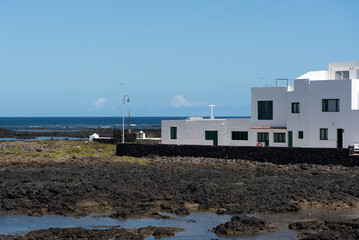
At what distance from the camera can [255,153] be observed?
45.4m

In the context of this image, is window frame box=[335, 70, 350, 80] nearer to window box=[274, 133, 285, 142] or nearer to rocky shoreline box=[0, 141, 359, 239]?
window box=[274, 133, 285, 142]

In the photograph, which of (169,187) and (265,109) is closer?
(169,187)

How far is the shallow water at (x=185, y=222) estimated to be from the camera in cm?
2342

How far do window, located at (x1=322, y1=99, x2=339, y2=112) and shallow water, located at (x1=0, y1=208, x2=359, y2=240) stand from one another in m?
17.9

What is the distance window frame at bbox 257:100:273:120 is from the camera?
48844mm

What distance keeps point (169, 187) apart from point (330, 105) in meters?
17.8

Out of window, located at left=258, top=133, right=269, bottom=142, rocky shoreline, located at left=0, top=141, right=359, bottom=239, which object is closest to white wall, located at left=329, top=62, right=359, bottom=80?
window, located at left=258, top=133, right=269, bottom=142

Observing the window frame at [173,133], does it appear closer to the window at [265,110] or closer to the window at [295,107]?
the window at [265,110]

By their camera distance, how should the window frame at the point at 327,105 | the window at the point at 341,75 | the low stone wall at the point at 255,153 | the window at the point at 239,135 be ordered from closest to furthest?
the low stone wall at the point at 255,153 → the window frame at the point at 327,105 → the window at the point at 341,75 → the window at the point at 239,135

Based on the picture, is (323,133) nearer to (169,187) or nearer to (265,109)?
(265,109)

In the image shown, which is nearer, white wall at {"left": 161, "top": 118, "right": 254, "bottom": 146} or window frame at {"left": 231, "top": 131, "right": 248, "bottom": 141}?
window frame at {"left": 231, "top": 131, "right": 248, "bottom": 141}

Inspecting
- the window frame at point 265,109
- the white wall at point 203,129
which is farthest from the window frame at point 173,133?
the window frame at point 265,109

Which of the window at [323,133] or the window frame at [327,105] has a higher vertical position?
the window frame at [327,105]

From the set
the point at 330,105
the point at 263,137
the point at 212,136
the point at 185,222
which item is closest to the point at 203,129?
the point at 212,136
